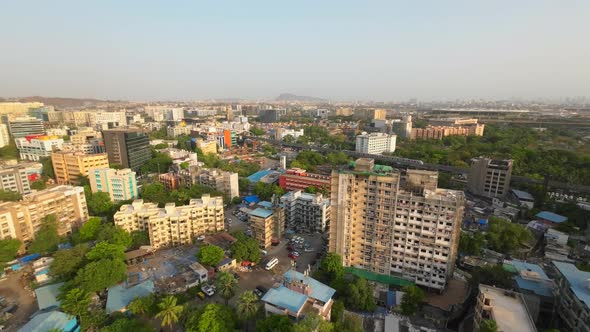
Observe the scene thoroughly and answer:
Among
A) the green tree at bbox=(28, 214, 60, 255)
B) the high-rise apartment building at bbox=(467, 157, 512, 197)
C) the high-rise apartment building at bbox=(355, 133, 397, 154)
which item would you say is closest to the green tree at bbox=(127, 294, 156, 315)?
the green tree at bbox=(28, 214, 60, 255)

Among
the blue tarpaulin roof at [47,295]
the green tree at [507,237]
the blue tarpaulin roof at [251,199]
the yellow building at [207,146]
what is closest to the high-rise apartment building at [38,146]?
the yellow building at [207,146]

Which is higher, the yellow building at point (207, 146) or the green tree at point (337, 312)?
the yellow building at point (207, 146)

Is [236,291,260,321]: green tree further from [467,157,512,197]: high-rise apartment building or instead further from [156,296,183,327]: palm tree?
[467,157,512,197]: high-rise apartment building

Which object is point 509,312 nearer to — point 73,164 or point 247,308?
point 247,308

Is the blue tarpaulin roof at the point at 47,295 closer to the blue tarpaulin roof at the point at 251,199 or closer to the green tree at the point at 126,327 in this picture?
the green tree at the point at 126,327

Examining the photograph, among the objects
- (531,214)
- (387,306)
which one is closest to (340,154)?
(531,214)

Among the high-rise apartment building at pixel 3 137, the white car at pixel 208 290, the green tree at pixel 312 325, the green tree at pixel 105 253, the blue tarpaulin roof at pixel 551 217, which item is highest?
the high-rise apartment building at pixel 3 137

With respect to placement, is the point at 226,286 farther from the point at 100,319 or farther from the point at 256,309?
the point at 100,319
